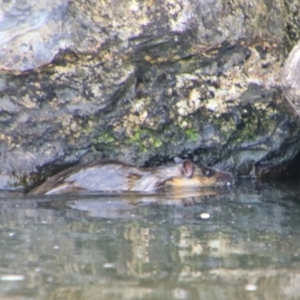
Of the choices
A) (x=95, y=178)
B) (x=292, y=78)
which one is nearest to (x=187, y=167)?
(x=95, y=178)

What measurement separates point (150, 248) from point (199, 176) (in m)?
2.59

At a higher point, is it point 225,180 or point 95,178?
point 95,178

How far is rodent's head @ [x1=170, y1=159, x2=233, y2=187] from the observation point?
18.6 feet

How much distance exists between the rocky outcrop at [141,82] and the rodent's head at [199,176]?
9cm

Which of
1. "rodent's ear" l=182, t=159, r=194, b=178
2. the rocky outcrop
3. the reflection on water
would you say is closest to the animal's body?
"rodent's ear" l=182, t=159, r=194, b=178

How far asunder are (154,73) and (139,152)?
0.74 meters

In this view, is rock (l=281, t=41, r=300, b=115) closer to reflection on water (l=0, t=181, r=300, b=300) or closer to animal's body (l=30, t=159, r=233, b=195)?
reflection on water (l=0, t=181, r=300, b=300)

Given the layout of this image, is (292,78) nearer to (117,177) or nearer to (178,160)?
(178,160)

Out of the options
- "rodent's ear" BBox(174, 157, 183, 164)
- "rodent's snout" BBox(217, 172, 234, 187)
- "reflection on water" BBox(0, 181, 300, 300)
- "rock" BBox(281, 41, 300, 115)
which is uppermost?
"rock" BBox(281, 41, 300, 115)

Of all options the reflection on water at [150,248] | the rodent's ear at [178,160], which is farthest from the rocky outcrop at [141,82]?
the reflection on water at [150,248]

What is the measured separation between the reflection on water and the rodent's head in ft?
2.65

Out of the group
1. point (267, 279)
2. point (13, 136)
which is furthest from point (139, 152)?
point (267, 279)

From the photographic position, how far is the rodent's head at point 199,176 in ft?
18.6

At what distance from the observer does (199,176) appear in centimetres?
585
